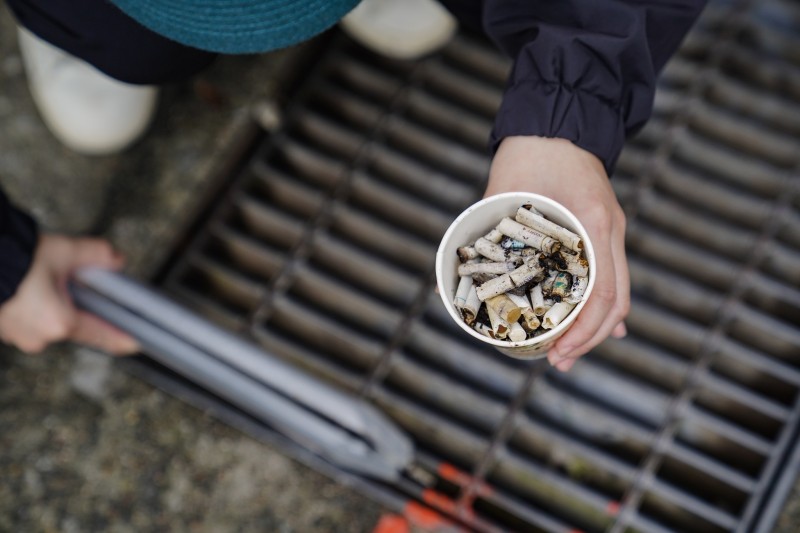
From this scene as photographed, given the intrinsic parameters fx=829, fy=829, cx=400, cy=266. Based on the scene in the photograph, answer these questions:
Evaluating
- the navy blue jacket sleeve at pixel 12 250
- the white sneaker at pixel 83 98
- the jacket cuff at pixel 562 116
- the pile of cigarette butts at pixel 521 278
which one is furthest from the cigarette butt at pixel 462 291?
the white sneaker at pixel 83 98

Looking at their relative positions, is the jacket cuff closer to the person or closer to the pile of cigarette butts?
the person

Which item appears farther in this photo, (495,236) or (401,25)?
(401,25)

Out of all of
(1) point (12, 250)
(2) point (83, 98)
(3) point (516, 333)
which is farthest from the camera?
(2) point (83, 98)

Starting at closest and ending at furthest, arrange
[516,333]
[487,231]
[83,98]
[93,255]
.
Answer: [516,333], [487,231], [93,255], [83,98]

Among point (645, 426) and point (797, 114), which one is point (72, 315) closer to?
point (645, 426)

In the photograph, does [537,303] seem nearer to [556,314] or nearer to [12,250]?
[556,314]

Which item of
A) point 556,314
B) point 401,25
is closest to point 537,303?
point 556,314
